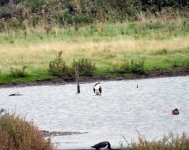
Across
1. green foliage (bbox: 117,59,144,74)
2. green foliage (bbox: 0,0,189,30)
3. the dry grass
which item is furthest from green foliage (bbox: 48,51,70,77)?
green foliage (bbox: 0,0,189,30)

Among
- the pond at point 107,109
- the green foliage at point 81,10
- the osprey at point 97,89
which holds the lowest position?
the pond at point 107,109

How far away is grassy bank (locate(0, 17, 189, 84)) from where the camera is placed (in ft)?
120

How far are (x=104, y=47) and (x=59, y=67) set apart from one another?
180 inches

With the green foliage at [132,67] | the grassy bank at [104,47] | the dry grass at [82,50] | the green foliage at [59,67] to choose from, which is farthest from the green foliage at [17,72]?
the green foliage at [132,67]

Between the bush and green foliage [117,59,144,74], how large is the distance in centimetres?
2051

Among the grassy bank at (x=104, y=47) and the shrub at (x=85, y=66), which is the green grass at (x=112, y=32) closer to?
the grassy bank at (x=104, y=47)

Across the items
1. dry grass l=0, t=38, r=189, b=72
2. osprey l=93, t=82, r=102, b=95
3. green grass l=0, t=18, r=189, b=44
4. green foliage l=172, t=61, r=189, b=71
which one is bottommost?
osprey l=93, t=82, r=102, b=95

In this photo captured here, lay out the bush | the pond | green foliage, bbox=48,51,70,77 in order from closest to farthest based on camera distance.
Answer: the bush < the pond < green foliage, bbox=48,51,70,77

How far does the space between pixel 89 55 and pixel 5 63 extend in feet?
13.6

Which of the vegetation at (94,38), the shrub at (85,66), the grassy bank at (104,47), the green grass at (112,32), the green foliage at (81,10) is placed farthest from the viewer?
the green foliage at (81,10)

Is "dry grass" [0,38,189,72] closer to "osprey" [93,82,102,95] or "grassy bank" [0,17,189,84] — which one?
"grassy bank" [0,17,189,84]

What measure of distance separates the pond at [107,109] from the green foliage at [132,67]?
1.08 metres

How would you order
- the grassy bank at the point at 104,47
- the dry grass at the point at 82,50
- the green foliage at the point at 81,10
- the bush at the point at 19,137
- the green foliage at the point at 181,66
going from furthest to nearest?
the green foliage at the point at 81,10 → the dry grass at the point at 82,50 → the green foliage at the point at 181,66 → the grassy bank at the point at 104,47 → the bush at the point at 19,137

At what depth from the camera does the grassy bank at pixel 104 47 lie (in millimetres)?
36594
